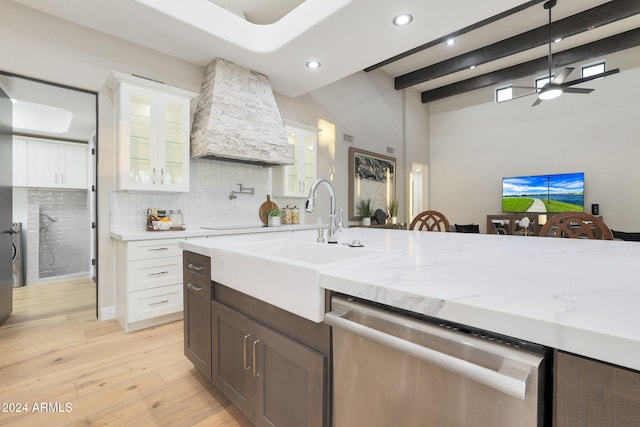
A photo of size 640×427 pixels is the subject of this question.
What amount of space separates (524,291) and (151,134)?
3.45m

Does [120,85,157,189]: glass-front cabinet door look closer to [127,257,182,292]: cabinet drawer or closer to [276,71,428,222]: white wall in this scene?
[127,257,182,292]: cabinet drawer

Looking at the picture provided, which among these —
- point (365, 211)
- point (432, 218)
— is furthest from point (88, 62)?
point (365, 211)

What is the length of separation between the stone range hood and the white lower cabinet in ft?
3.82

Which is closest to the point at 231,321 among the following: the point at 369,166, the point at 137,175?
the point at 137,175

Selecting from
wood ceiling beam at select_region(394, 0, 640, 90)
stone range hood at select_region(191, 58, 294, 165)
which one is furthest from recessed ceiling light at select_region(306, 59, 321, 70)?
wood ceiling beam at select_region(394, 0, 640, 90)

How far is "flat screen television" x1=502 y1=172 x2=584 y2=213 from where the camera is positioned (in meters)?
6.00

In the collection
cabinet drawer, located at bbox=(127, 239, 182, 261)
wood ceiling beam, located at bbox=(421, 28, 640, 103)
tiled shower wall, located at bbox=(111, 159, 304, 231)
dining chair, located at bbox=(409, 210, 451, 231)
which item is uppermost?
wood ceiling beam, located at bbox=(421, 28, 640, 103)

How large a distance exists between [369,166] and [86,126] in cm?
474

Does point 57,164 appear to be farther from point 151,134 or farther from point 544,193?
point 544,193

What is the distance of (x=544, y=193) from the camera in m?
6.34

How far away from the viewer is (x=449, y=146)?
7.82 metres

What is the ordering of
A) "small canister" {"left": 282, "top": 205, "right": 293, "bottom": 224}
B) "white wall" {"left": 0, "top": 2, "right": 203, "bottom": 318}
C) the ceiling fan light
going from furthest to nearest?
"small canister" {"left": 282, "top": 205, "right": 293, "bottom": 224}, the ceiling fan light, "white wall" {"left": 0, "top": 2, "right": 203, "bottom": 318}

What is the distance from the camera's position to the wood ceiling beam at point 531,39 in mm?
4215

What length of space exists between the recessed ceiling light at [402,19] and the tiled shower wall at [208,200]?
8.09ft
